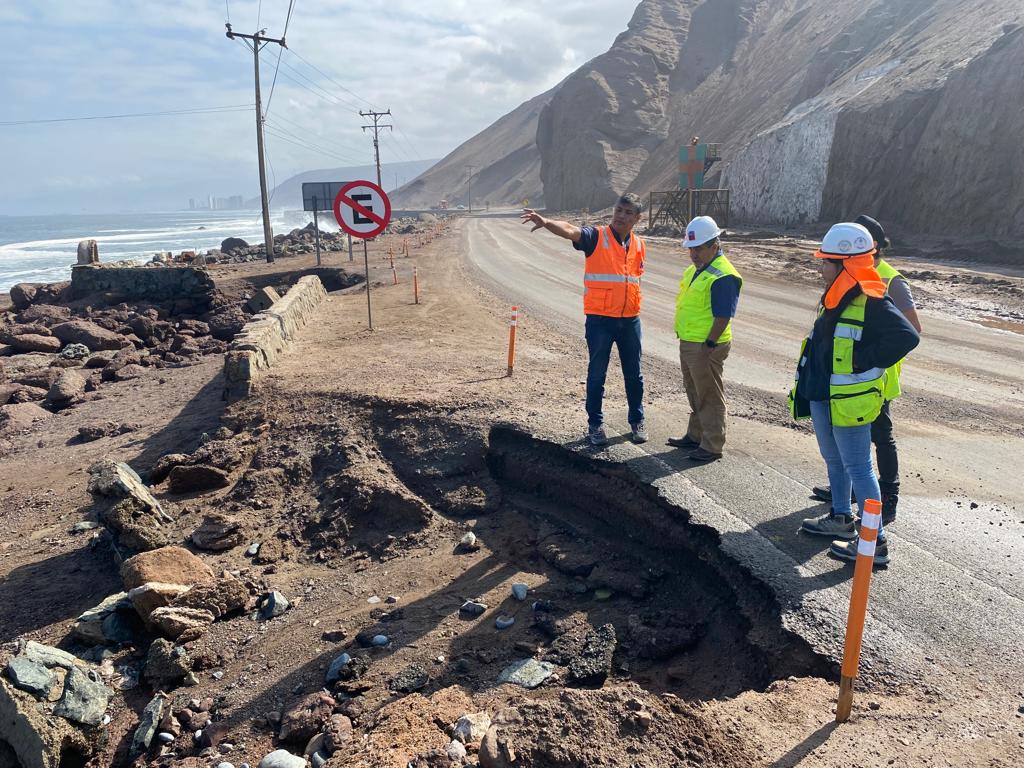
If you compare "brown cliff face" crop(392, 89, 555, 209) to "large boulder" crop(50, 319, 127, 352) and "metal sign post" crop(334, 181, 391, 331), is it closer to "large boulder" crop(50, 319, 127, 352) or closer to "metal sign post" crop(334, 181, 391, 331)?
"large boulder" crop(50, 319, 127, 352)

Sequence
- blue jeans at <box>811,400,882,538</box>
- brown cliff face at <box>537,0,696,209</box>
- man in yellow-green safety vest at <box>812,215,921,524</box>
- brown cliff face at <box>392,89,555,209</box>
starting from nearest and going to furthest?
blue jeans at <box>811,400,882,538</box>, man in yellow-green safety vest at <box>812,215,921,524</box>, brown cliff face at <box>537,0,696,209</box>, brown cliff face at <box>392,89,555,209</box>

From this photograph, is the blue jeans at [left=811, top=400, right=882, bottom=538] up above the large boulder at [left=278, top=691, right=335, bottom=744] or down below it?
above

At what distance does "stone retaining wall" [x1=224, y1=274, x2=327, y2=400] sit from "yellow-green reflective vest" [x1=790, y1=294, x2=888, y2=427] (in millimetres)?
6257

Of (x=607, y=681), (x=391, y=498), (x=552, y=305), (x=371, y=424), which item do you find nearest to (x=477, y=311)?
(x=552, y=305)

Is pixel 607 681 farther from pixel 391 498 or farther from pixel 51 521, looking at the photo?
pixel 51 521

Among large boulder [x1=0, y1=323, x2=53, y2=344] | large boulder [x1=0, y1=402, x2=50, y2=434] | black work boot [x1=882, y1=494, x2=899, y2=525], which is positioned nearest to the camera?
black work boot [x1=882, y1=494, x2=899, y2=525]

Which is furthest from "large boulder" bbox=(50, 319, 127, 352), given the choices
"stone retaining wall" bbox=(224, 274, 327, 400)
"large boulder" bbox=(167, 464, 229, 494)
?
"large boulder" bbox=(167, 464, 229, 494)

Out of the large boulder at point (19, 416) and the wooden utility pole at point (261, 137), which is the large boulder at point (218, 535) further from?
the wooden utility pole at point (261, 137)

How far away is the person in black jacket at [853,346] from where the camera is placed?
12.2 feet

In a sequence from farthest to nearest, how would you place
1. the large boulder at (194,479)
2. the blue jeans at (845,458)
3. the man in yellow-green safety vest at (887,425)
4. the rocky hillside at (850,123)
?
1. the rocky hillside at (850,123)
2. the large boulder at (194,479)
3. the man in yellow-green safety vest at (887,425)
4. the blue jeans at (845,458)

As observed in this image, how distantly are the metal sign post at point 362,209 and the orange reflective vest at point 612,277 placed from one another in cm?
515

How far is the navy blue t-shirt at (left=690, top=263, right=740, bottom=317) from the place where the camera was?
5.09 meters

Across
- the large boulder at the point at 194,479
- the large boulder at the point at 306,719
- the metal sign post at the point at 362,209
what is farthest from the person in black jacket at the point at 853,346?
the metal sign post at the point at 362,209

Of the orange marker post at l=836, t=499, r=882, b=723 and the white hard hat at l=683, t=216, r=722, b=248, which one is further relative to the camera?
the white hard hat at l=683, t=216, r=722, b=248
